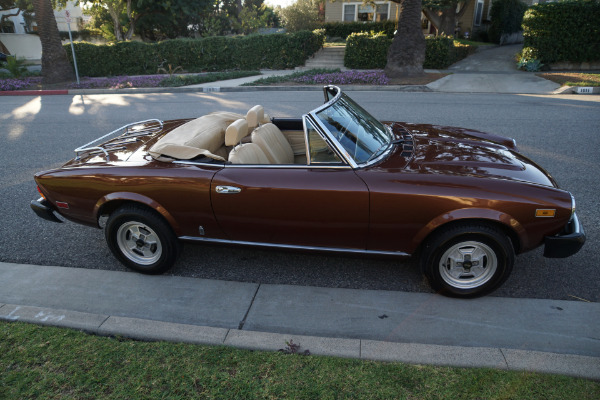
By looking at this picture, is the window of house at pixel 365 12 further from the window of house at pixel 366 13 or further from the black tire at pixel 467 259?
the black tire at pixel 467 259

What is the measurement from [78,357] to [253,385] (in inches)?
44.3

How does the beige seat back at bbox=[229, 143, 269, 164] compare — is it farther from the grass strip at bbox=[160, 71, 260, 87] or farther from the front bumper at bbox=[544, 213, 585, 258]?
the grass strip at bbox=[160, 71, 260, 87]

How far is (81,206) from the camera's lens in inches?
141

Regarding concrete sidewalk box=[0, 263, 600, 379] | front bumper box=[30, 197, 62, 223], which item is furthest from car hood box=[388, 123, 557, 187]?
front bumper box=[30, 197, 62, 223]

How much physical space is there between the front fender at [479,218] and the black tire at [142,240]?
6.71 feet

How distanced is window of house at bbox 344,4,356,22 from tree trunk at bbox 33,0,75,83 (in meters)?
17.5

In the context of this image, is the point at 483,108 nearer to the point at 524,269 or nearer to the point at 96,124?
the point at 524,269

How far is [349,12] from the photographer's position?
2806 centimetres

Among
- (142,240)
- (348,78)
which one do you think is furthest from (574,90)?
(142,240)

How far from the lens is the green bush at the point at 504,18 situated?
82.5ft

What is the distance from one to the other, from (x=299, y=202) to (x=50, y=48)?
1896 cm

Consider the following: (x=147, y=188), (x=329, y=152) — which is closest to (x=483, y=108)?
(x=329, y=152)

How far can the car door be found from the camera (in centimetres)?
309

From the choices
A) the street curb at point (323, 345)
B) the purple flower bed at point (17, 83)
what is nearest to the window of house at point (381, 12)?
the purple flower bed at point (17, 83)
